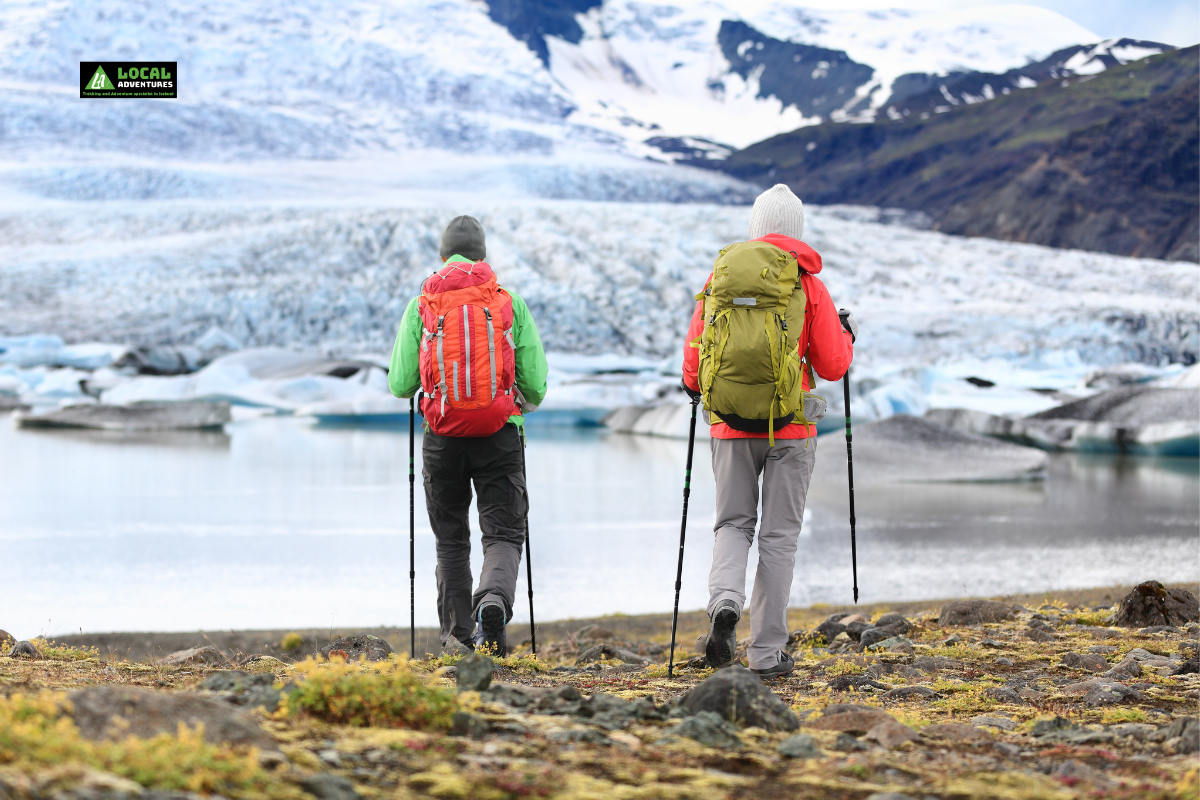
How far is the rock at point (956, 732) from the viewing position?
226 centimetres

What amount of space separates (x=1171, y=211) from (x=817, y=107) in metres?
33.8

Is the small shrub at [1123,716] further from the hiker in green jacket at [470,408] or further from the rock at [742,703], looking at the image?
the hiker in green jacket at [470,408]

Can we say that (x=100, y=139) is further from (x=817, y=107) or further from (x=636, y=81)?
(x=817, y=107)

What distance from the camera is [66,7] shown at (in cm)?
4678

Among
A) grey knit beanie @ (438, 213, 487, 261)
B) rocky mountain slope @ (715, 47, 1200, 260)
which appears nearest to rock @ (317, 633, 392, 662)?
grey knit beanie @ (438, 213, 487, 261)

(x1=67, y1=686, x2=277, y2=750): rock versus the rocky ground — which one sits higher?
(x1=67, y1=686, x2=277, y2=750): rock

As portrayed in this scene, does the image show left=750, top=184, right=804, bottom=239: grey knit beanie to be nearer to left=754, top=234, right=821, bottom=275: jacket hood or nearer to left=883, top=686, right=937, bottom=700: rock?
left=754, top=234, right=821, bottom=275: jacket hood

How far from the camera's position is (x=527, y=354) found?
358 centimetres

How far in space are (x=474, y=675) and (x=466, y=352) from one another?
1247 millimetres

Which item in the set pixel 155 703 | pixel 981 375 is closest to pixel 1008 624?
pixel 155 703

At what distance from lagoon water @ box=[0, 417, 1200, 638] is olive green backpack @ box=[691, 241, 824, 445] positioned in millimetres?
3479

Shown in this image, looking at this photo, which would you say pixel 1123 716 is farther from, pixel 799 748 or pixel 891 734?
pixel 799 748

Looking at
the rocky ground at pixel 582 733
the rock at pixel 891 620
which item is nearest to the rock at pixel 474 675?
the rocky ground at pixel 582 733

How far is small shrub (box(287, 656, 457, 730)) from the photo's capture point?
2.07 metres
